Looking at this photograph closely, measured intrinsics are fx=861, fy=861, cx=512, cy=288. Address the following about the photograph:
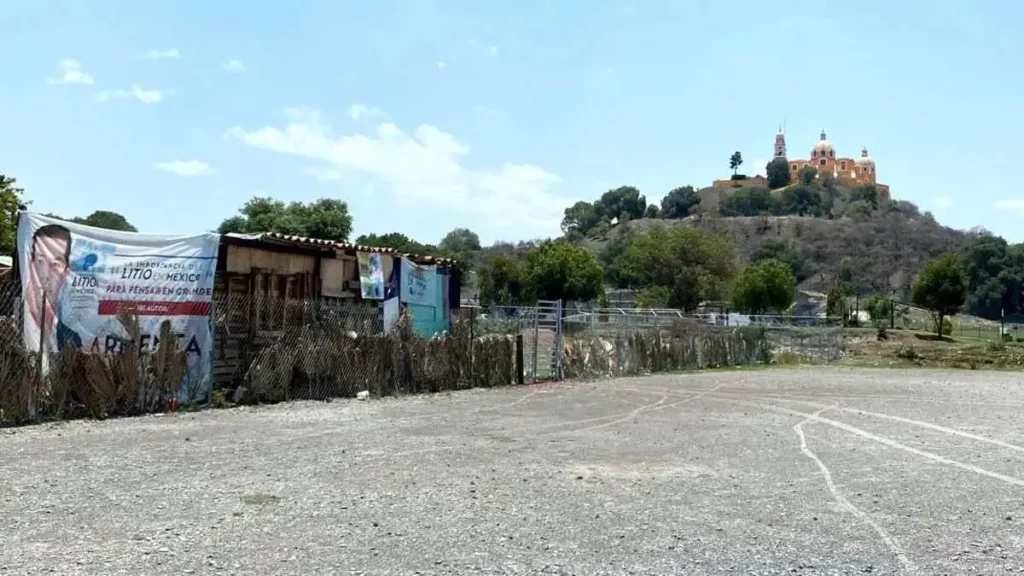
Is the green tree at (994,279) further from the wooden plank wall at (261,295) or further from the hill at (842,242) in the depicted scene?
the wooden plank wall at (261,295)

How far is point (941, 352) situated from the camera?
116 ft

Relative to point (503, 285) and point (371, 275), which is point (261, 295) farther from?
point (503, 285)

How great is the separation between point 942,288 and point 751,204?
4912 inches

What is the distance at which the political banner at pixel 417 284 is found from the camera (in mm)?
19656

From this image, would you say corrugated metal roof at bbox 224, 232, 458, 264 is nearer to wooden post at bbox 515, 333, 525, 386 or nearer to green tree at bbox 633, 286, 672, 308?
wooden post at bbox 515, 333, 525, 386

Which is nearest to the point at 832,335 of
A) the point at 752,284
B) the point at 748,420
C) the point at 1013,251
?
the point at 748,420

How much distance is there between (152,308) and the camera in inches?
526

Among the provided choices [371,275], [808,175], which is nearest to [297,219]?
[371,275]

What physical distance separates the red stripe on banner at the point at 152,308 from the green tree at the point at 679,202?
175 metres

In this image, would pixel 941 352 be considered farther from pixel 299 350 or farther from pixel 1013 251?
pixel 1013 251

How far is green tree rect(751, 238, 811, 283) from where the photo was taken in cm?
12281

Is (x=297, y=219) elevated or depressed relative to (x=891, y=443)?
elevated

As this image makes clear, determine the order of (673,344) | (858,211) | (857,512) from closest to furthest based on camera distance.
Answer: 1. (857,512)
2. (673,344)
3. (858,211)

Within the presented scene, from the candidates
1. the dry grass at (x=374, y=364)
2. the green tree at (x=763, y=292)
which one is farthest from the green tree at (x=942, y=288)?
the dry grass at (x=374, y=364)
